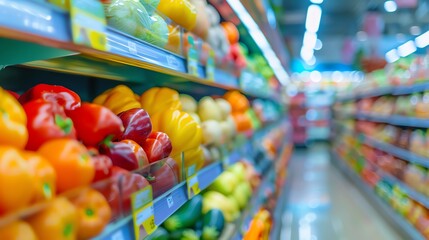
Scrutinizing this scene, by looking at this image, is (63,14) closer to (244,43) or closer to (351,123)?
(244,43)

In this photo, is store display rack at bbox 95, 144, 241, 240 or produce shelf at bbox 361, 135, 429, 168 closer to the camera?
store display rack at bbox 95, 144, 241, 240

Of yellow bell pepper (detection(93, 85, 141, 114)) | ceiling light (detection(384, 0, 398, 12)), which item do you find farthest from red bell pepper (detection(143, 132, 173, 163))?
ceiling light (detection(384, 0, 398, 12))

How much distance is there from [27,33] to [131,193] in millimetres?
393

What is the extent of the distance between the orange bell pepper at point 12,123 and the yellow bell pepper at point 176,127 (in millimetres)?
644

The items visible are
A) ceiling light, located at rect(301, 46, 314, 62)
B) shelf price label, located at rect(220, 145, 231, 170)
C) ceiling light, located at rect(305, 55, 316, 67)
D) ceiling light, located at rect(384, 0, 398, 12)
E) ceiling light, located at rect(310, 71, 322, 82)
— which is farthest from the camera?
ceiling light, located at rect(310, 71, 322, 82)

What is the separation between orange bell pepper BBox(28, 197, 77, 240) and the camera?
0.61 metres

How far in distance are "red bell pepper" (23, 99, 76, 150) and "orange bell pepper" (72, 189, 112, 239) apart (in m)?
0.13

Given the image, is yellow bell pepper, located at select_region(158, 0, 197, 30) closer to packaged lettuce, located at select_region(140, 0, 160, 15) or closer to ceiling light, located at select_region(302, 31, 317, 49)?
packaged lettuce, located at select_region(140, 0, 160, 15)

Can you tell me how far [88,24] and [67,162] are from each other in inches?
10.2

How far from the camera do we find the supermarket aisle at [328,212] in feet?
13.1

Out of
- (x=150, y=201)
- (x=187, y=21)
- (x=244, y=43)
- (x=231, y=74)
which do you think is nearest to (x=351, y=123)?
(x=244, y=43)

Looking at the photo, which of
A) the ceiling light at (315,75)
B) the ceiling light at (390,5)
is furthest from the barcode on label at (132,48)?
the ceiling light at (315,75)

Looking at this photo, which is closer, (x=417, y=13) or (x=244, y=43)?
(x=244, y=43)

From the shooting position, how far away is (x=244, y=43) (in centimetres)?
407
